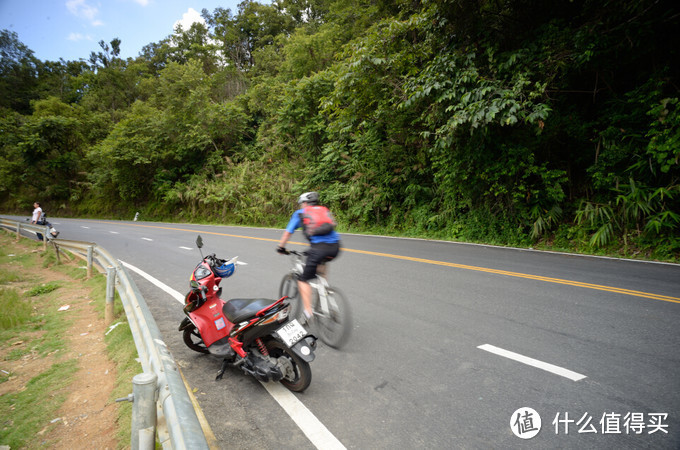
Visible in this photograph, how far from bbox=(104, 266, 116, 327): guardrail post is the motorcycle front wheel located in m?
3.38

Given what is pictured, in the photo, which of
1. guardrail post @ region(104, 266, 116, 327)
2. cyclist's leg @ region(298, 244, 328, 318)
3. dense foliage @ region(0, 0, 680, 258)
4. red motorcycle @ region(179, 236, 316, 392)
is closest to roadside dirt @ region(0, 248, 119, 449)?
guardrail post @ region(104, 266, 116, 327)

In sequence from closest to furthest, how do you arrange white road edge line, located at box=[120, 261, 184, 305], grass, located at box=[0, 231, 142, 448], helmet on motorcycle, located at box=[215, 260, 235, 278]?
grass, located at box=[0, 231, 142, 448] → helmet on motorcycle, located at box=[215, 260, 235, 278] → white road edge line, located at box=[120, 261, 184, 305]

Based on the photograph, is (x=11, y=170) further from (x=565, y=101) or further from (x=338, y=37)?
(x=565, y=101)

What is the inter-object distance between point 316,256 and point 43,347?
15.2ft

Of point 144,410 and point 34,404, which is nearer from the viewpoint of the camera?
point 144,410

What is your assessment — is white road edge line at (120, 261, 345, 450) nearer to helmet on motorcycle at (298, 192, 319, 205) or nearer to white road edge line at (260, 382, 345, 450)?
white road edge line at (260, 382, 345, 450)

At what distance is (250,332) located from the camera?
11.8ft

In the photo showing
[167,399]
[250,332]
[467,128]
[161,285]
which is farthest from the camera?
[467,128]

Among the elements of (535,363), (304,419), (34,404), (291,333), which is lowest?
(34,404)

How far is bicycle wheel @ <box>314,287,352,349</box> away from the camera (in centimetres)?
448

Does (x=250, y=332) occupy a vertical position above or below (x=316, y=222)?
below

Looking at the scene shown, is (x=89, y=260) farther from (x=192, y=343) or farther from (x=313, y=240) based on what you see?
(x=313, y=240)

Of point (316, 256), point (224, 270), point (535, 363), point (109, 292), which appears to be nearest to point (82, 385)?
point (109, 292)

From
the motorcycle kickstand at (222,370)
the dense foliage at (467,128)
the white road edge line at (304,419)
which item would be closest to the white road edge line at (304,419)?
the white road edge line at (304,419)
